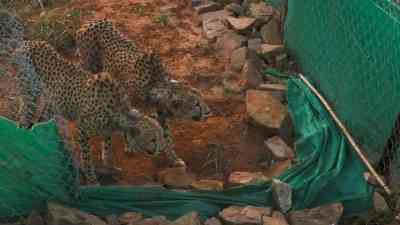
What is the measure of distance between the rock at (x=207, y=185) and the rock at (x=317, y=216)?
76 centimetres

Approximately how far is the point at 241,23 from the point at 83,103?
3.65m

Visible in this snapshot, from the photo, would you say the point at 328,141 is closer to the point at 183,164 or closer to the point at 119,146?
the point at 183,164

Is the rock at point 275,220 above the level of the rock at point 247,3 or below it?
below

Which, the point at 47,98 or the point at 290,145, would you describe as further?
the point at 290,145

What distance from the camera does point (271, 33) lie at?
766cm

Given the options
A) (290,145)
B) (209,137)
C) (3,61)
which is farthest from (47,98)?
(290,145)

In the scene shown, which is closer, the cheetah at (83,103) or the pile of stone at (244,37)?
the cheetah at (83,103)

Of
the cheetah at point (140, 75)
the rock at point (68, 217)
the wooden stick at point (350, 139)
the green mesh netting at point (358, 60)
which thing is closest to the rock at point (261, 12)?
the green mesh netting at point (358, 60)

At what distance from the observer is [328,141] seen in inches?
210

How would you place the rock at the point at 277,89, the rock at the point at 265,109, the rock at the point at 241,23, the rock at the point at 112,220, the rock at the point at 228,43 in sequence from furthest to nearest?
1. the rock at the point at 241,23
2. the rock at the point at 228,43
3. the rock at the point at 277,89
4. the rock at the point at 265,109
5. the rock at the point at 112,220

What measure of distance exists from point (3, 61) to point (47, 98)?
49.3 inches

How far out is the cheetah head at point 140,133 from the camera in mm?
4816

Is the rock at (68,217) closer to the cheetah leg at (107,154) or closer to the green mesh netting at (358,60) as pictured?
the cheetah leg at (107,154)

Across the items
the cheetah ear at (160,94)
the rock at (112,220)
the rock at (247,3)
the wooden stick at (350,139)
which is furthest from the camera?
the rock at (247,3)
